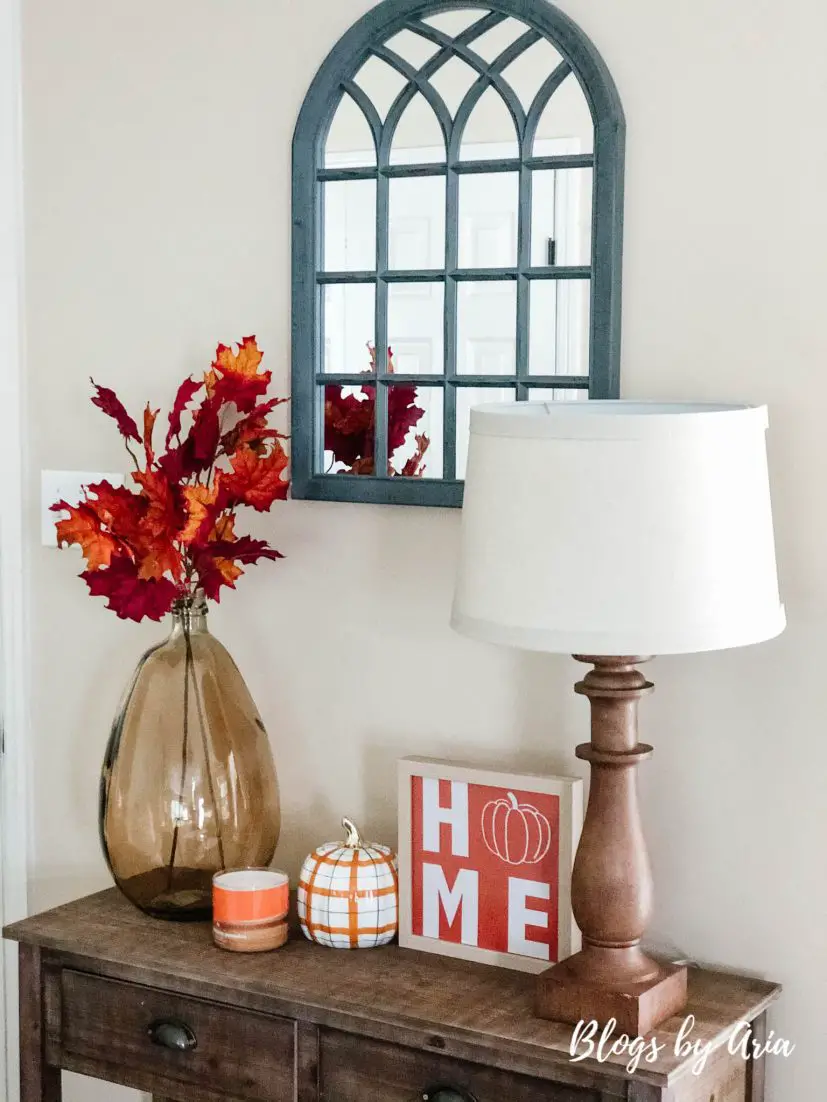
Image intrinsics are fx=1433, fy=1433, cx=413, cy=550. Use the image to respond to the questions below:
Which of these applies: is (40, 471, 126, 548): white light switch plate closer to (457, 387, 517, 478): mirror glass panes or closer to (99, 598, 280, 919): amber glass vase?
(99, 598, 280, 919): amber glass vase

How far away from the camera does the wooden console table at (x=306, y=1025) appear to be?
151cm

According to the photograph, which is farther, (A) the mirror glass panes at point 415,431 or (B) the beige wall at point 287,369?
(A) the mirror glass panes at point 415,431

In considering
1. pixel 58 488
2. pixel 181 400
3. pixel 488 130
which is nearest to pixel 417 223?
pixel 488 130

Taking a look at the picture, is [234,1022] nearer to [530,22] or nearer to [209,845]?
[209,845]

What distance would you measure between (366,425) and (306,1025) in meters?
0.75

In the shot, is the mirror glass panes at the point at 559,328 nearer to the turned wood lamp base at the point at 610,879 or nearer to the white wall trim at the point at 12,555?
the turned wood lamp base at the point at 610,879

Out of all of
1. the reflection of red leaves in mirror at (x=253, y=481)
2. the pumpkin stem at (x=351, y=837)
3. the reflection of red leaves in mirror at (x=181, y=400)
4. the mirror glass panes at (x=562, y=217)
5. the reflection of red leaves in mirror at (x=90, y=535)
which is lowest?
the pumpkin stem at (x=351, y=837)

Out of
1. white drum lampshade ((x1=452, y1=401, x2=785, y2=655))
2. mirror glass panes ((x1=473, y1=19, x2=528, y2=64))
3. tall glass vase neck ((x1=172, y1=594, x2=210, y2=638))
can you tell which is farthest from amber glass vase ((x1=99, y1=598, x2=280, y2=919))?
mirror glass panes ((x1=473, y1=19, x2=528, y2=64))

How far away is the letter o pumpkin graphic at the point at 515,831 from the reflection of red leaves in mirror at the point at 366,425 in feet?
1.44

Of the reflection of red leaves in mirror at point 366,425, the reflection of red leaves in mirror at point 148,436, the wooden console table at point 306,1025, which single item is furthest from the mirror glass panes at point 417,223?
the wooden console table at point 306,1025

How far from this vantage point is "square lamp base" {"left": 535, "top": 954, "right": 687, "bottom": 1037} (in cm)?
150

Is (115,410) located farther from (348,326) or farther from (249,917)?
(249,917)

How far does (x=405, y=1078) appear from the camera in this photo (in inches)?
62.1

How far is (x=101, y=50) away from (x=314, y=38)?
37 centimetres
